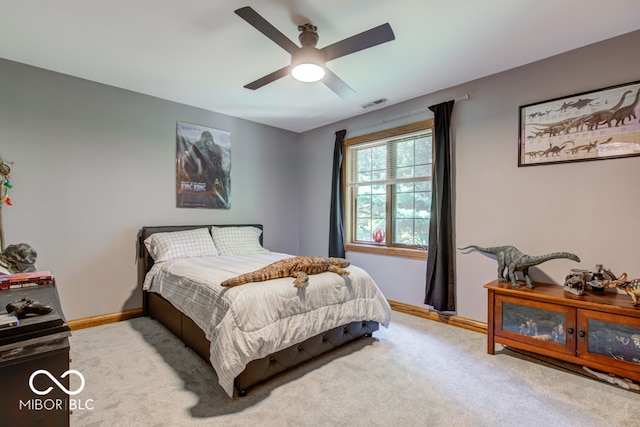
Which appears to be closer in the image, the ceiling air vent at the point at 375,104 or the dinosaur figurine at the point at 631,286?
the dinosaur figurine at the point at 631,286

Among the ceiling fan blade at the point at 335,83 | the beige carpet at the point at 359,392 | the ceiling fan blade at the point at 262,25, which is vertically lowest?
the beige carpet at the point at 359,392

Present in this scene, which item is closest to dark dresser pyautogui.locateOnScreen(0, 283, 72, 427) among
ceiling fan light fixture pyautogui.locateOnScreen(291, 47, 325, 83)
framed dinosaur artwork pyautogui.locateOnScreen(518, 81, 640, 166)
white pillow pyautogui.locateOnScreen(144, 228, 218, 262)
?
ceiling fan light fixture pyautogui.locateOnScreen(291, 47, 325, 83)

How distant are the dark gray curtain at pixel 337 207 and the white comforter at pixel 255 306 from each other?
159 cm

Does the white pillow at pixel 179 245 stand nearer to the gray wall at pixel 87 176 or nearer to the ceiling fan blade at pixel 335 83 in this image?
the gray wall at pixel 87 176

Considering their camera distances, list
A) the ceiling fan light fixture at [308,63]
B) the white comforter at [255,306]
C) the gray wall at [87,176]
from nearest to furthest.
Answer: the white comforter at [255,306] → the ceiling fan light fixture at [308,63] → the gray wall at [87,176]

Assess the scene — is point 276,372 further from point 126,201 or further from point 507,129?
point 507,129

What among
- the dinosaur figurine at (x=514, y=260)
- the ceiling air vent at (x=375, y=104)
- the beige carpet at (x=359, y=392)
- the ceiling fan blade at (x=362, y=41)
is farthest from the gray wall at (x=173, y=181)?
the ceiling fan blade at (x=362, y=41)

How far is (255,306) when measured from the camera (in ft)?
6.42

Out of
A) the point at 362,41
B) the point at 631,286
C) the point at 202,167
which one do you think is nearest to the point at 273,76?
the point at 362,41

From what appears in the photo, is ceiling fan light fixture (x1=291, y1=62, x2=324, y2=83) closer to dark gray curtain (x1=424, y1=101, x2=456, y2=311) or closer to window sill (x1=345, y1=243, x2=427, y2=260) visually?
dark gray curtain (x1=424, y1=101, x2=456, y2=311)

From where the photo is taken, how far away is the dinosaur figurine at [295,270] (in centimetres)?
213

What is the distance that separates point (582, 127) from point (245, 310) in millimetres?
3039

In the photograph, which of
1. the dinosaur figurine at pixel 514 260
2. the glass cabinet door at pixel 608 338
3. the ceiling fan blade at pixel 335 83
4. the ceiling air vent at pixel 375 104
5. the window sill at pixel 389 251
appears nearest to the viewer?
the glass cabinet door at pixel 608 338

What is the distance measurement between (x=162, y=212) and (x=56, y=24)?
1.99 metres
